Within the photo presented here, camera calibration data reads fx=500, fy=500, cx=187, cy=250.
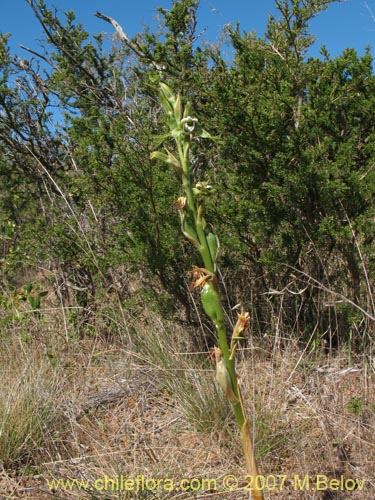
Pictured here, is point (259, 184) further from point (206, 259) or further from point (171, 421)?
point (206, 259)

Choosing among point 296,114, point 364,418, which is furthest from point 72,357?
point 296,114

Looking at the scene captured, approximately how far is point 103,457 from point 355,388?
1.34 metres

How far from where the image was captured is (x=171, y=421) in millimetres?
2695

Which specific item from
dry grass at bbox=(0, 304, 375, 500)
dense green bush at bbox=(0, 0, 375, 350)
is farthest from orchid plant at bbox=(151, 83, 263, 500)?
dense green bush at bbox=(0, 0, 375, 350)

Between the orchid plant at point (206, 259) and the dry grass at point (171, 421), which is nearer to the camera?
the orchid plant at point (206, 259)

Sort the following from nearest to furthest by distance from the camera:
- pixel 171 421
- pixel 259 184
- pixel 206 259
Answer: pixel 206 259, pixel 171 421, pixel 259 184

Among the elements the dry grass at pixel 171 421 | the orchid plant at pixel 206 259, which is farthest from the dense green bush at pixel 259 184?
the orchid plant at pixel 206 259

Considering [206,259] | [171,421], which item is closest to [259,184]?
[171,421]

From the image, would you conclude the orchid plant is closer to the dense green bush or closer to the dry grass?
the dry grass

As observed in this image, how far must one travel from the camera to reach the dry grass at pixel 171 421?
2158 mm

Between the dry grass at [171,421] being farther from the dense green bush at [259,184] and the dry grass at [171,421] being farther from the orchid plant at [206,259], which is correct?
the orchid plant at [206,259]

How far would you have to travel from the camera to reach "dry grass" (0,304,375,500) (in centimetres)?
216

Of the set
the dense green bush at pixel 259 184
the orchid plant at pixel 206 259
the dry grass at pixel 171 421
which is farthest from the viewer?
the dense green bush at pixel 259 184

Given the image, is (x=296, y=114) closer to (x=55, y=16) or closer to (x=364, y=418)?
(x=364, y=418)
